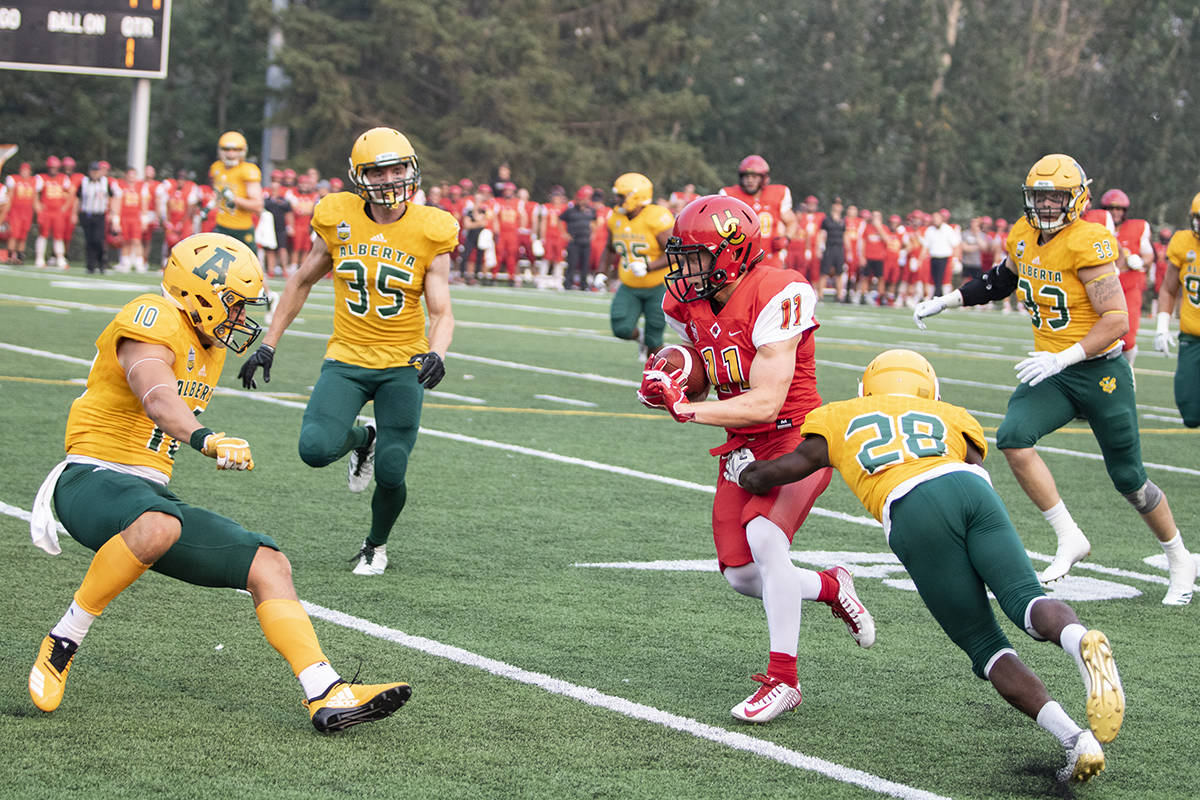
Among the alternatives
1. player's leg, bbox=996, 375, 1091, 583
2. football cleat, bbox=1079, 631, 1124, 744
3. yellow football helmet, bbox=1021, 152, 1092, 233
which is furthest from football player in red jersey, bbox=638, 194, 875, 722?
yellow football helmet, bbox=1021, 152, 1092, 233

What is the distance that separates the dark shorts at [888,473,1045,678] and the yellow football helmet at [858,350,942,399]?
38cm

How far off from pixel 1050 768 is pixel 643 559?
2865mm

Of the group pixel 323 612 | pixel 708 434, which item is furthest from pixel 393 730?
pixel 708 434

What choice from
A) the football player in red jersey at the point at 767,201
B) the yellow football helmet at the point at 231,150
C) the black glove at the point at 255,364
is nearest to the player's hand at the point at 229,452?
the black glove at the point at 255,364

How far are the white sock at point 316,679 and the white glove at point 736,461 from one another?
1.43 meters

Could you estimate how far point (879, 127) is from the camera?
Result: 1852 inches

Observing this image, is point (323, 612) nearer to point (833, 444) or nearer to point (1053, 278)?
point (833, 444)

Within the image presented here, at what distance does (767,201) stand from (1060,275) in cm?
876

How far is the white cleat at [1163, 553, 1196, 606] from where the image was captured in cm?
663

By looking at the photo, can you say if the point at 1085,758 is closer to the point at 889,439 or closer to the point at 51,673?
the point at 889,439

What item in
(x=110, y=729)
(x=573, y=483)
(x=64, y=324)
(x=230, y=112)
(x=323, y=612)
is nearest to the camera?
(x=110, y=729)

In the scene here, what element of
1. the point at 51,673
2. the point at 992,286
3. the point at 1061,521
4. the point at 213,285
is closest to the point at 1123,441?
the point at 1061,521

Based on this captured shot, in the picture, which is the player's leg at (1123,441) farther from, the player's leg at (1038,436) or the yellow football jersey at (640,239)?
the yellow football jersey at (640,239)

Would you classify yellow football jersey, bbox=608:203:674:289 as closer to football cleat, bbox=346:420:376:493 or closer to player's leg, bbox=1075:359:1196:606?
football cleat, bbox=346:420:376:493
